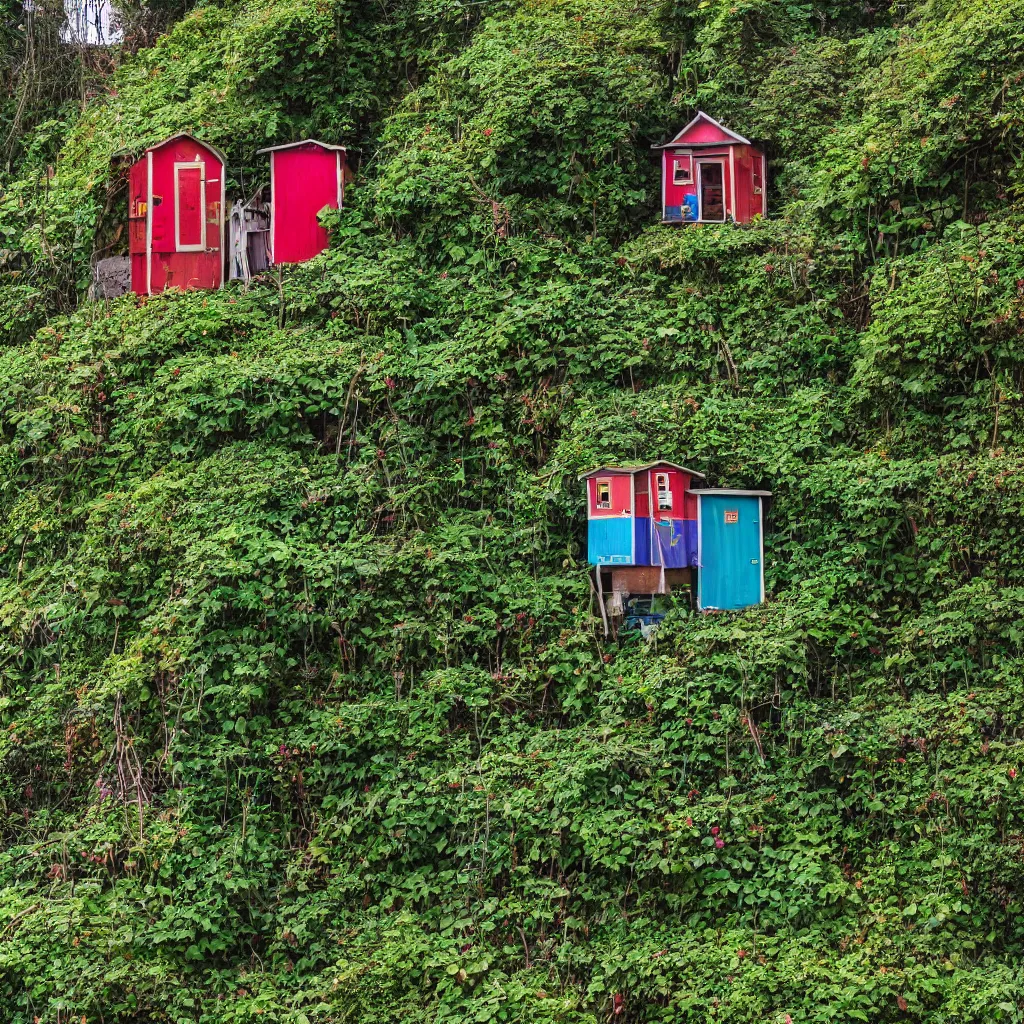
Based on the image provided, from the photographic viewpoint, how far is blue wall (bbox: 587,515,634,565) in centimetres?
Result: 1175

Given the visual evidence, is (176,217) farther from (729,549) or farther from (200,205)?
(729,549)

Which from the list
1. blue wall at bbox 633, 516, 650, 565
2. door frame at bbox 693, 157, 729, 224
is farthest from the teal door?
door frame at bbox 693, 157, 729, 224

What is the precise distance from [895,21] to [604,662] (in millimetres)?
9687

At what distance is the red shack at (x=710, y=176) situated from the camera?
14.7m

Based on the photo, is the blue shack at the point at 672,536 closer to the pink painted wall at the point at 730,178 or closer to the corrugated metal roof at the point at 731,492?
the corrugated metal roof at the point at 731,492

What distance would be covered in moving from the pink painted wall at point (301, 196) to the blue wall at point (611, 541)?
19.2ft

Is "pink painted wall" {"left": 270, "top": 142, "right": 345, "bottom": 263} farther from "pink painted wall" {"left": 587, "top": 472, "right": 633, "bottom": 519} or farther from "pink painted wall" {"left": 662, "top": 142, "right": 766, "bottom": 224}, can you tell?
"pink painted wall" {"left": 587, "top": 472, "right": 633, "bottom": 519}

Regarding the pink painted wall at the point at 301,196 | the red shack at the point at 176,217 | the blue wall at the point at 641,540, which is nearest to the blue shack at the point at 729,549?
the blue wall at the point at 641,540

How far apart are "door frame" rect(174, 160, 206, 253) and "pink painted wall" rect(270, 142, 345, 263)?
843 millimetres

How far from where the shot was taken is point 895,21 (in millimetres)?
16094

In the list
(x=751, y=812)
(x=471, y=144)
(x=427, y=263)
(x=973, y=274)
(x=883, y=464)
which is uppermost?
A: (x=471, y=144)

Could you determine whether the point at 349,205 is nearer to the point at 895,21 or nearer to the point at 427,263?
the point at 427,263

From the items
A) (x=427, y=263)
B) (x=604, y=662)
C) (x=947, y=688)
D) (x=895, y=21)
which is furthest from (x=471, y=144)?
(x=947, y=688)

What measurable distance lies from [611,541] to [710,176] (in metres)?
5.32
